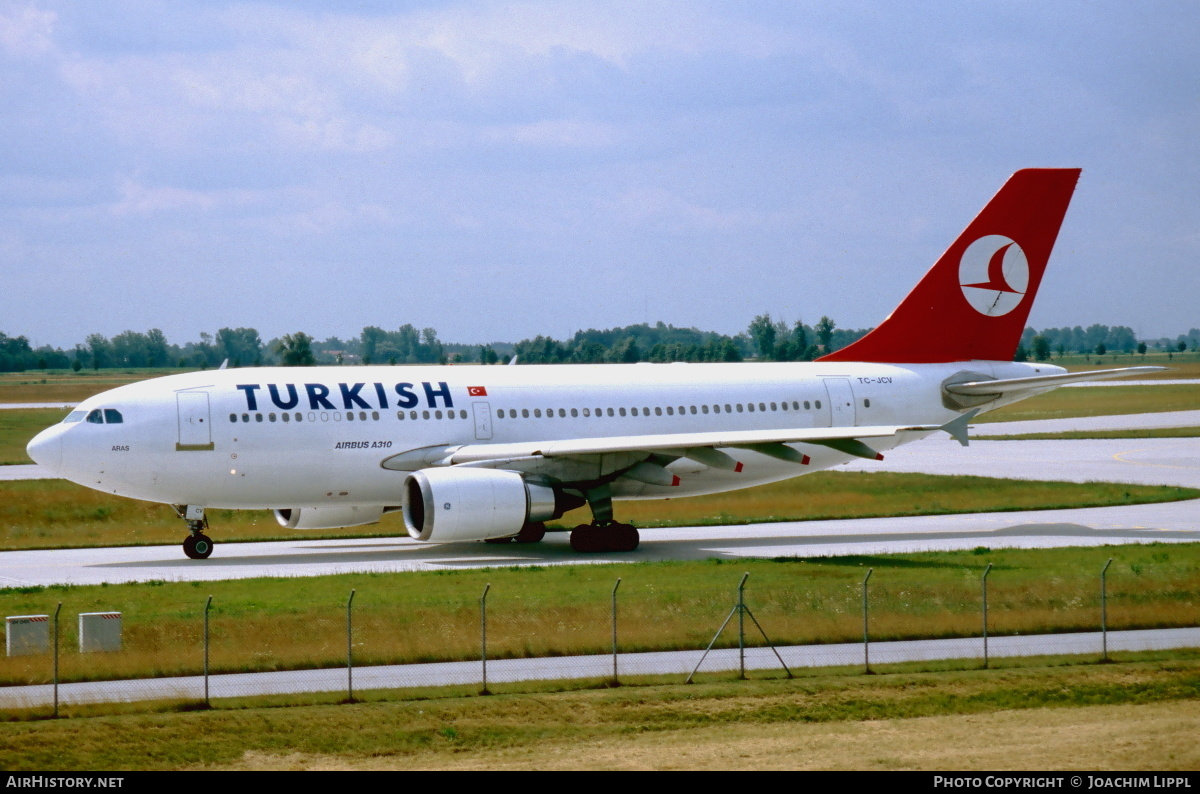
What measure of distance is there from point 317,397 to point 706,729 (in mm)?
19087

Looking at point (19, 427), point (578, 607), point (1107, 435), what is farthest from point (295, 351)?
point (578, 607)

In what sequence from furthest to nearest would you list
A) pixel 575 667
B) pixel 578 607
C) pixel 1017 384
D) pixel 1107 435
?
pixel 1107 435, pixel 1017 384, pixel 578 607, pixel 575 667

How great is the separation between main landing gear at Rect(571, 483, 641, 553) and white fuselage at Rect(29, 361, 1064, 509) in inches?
34.1

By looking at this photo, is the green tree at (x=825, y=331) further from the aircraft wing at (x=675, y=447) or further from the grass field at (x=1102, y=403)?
the aircraft wing at (x=675, y=447)

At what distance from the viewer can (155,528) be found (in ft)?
150

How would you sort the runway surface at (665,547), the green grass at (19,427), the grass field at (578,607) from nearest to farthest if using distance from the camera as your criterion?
the grass field at (578,607)
the runway surface at (665,547)
the green grass at (19,427)

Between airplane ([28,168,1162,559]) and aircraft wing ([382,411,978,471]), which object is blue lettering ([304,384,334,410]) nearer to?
airplane ([28,168,1162,559])

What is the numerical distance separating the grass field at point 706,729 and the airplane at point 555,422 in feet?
42.0

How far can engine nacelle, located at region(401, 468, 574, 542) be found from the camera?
34000 mm

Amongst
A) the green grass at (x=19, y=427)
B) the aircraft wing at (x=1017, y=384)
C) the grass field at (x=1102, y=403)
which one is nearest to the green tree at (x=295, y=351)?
the green grass at (x=19, y=427)

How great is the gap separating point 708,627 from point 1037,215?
22.5 metres

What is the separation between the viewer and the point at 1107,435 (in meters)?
74.7

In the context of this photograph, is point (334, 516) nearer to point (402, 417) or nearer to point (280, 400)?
point (402, 417)

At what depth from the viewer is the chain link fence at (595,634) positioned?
22.7 metres
